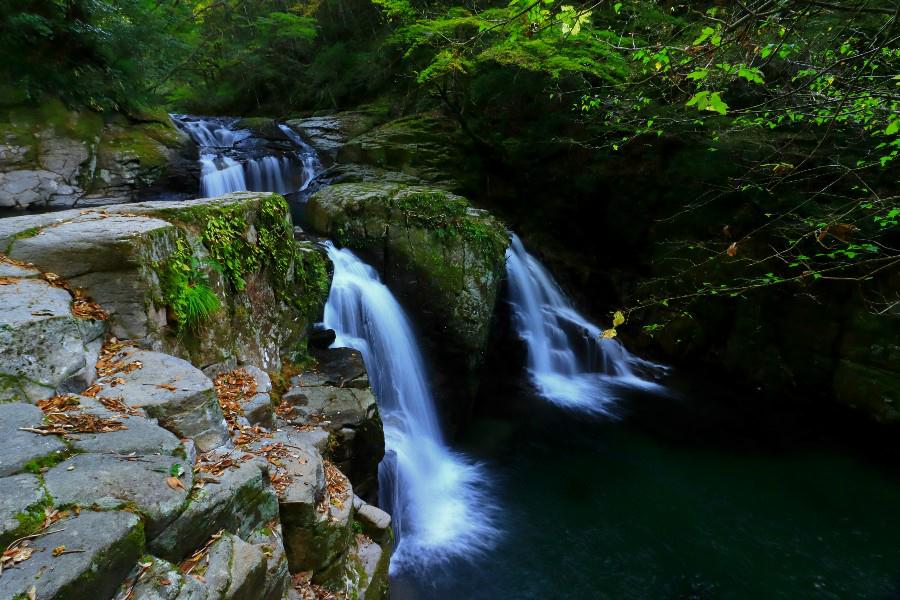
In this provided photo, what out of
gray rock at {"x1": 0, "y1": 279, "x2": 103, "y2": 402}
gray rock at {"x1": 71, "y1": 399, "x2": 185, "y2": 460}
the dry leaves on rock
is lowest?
gray rock at {"x1": 71, "y1": 399, "x2": 185, "y2": 460}

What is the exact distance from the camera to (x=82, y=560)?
1.69 metres

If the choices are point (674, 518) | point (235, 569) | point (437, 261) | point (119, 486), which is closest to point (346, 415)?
point (235, 569)

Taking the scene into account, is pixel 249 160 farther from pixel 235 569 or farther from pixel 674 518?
pixel 674 518

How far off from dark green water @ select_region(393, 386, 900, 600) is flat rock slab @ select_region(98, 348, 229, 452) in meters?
3.25

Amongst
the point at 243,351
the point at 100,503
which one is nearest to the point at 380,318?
the point at 243,351

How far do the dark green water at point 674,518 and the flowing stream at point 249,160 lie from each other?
7770 millimetres

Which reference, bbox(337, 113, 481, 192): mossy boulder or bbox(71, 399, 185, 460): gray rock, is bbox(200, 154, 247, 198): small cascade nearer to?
bbox(337, 113, 481, 192): mossy boulder

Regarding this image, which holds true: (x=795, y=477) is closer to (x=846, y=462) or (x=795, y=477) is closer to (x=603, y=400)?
(x=846, y=462)

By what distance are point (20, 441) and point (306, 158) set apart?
12.1 meters

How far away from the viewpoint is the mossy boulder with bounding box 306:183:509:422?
797 centimetres

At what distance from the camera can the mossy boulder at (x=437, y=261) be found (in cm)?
797

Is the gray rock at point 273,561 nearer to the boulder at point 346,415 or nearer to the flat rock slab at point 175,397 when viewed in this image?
the flat rock slab at point 175,397

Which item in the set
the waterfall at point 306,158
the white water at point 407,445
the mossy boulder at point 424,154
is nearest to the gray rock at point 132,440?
the white water at point 407,445

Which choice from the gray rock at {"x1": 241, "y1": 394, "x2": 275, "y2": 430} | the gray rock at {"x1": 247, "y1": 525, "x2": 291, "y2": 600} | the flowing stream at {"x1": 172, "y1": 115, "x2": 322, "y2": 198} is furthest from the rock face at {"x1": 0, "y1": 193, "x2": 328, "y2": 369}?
the flowing stream at {"x1": 172, "y1": 115, "x2": 322, "y2": 198}
